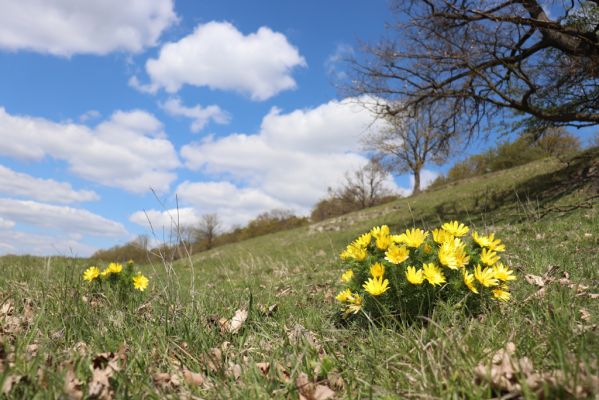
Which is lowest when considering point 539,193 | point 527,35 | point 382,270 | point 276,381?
point 276,381

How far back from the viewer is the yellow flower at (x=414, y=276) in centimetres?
257

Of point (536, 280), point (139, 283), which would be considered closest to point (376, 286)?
point (536, 280)

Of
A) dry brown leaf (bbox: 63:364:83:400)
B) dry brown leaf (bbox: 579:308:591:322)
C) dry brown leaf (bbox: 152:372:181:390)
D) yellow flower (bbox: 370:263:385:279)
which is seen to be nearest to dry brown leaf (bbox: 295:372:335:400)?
dry brown leaf (bbox: 152:372:181:390)

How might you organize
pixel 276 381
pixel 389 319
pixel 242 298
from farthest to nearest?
pixel 242 298, pixel 389 319, pixel 276 381

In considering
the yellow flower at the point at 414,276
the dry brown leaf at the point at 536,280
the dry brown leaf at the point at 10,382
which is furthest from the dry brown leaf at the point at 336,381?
the dry brown leaf at the point at 536,280

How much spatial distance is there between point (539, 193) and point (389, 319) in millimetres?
12627

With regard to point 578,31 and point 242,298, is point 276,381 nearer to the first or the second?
point 242,298

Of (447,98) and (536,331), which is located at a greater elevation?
(447,98)

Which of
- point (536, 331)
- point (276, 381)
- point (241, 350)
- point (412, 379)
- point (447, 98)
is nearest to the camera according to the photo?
point (412, 379)

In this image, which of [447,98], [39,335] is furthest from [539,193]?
[39,335]

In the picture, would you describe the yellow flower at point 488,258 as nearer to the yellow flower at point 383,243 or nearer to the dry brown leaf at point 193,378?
the yellow flower at point 383,243

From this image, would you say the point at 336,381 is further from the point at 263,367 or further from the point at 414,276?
the point at 414,276

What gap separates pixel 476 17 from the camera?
1098cm

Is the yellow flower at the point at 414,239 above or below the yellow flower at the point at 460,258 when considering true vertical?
above
